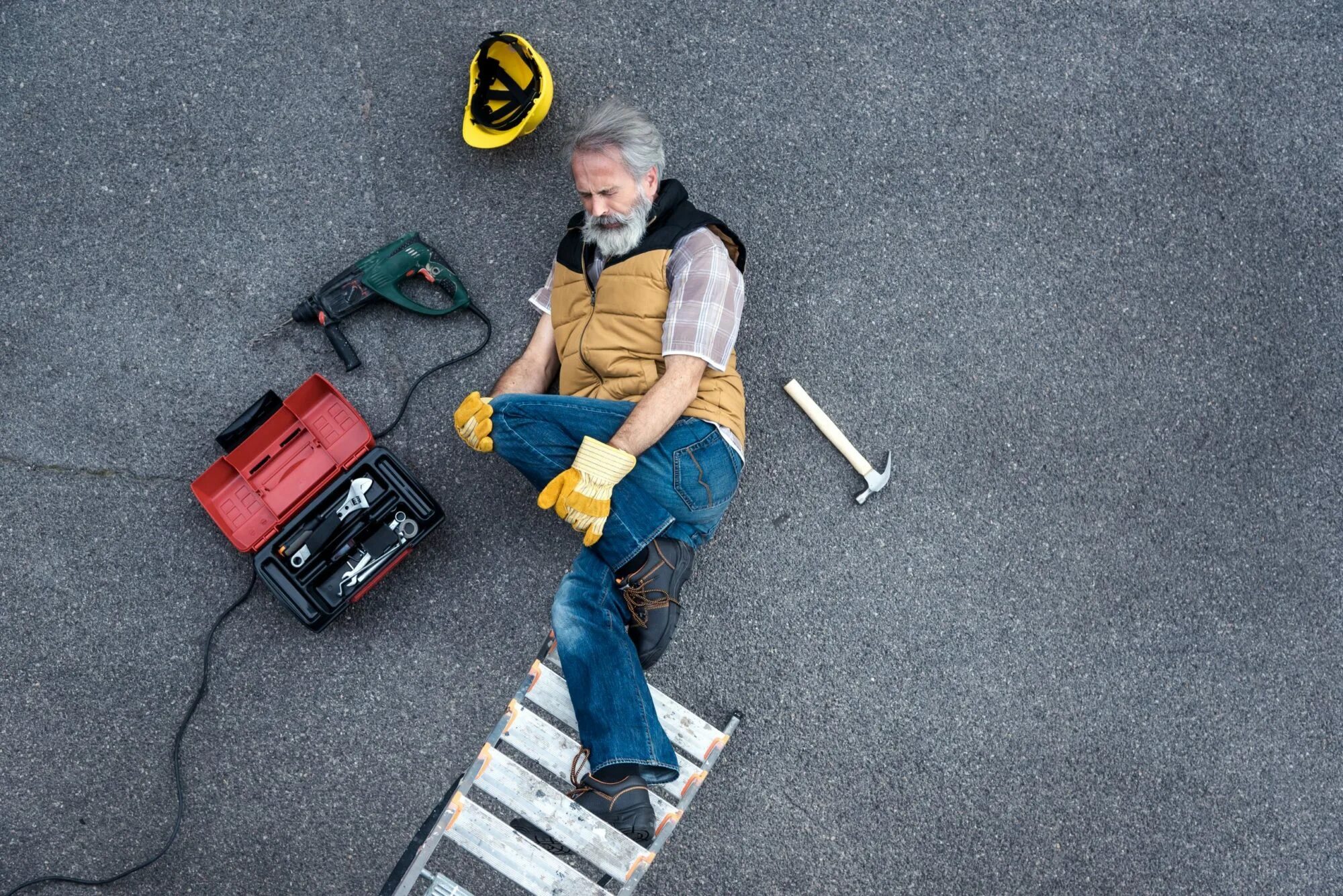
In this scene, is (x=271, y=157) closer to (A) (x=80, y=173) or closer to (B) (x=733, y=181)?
(A) (x=80, y=173)

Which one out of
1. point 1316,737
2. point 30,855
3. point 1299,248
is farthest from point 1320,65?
point 30,855

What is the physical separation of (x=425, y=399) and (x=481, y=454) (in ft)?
0.92

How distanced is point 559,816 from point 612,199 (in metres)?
1.83

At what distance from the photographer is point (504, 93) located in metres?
2.86

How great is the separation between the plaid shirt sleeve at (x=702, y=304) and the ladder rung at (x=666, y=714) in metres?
1.01

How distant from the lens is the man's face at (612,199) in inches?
91.2

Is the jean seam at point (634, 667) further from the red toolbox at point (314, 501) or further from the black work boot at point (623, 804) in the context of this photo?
the red toolbox at point (314, 501)

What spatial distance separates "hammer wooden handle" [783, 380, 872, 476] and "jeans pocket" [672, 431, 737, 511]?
0.45 meters

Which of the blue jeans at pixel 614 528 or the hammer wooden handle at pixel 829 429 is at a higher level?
the blue jeans at pixel 614 528

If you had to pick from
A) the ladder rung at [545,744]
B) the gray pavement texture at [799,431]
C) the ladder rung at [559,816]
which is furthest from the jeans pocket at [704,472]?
the ladder rung at [559,816]

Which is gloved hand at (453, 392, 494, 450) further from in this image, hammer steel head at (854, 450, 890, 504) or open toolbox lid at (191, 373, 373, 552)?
hammer steel head at (854, 450, 890, 504)

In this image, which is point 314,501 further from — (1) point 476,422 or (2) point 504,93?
(2) point 504,93

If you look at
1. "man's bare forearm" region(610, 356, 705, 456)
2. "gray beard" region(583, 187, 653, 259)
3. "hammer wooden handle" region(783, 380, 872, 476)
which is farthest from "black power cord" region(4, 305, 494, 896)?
"hammer wooden handle" region(783, 380, 872, 476)

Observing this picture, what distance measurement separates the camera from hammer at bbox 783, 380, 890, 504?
2.79 meters
